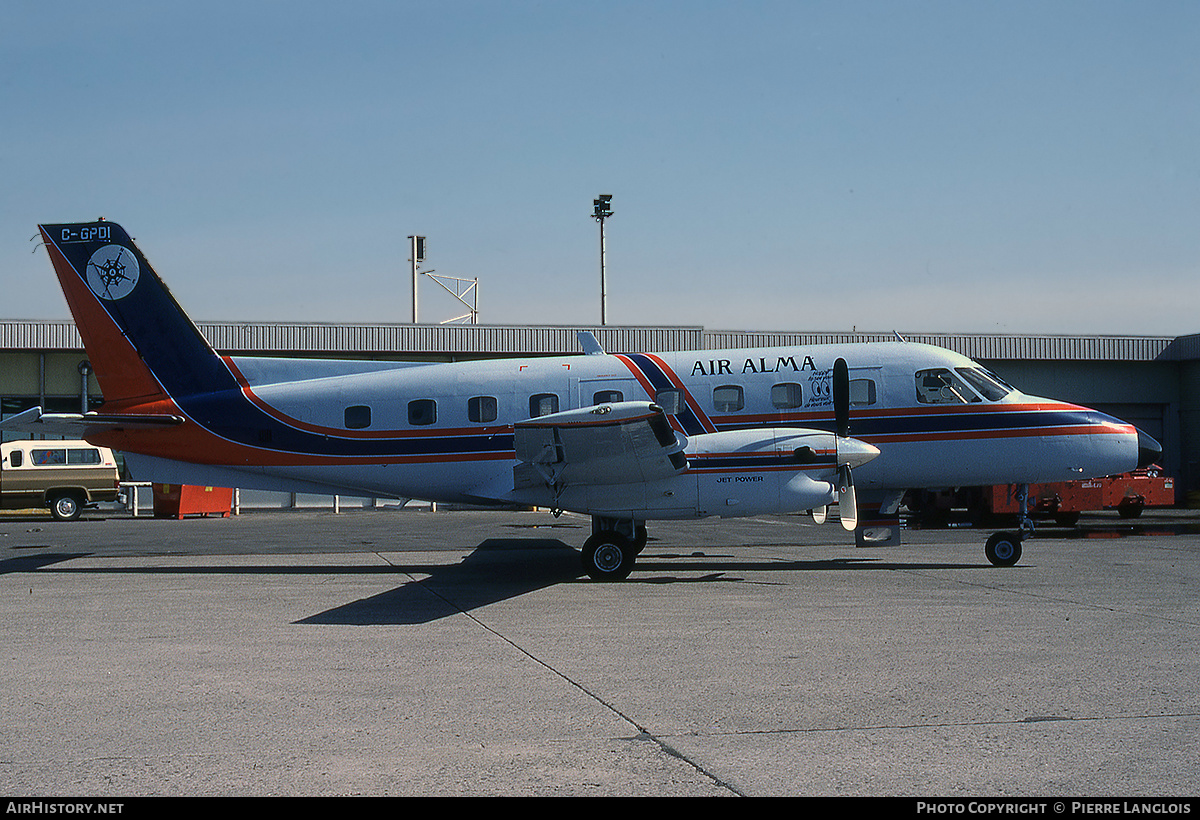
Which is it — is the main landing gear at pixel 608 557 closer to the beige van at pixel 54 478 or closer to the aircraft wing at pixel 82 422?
the aircraft wing at pixel 82 422

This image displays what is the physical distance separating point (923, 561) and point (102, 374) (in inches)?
572

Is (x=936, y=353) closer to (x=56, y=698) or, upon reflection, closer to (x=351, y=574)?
(x=351, y=574)

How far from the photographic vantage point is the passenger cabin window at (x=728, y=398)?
1555cm

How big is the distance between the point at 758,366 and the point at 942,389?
9.64 feet

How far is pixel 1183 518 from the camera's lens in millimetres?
30250

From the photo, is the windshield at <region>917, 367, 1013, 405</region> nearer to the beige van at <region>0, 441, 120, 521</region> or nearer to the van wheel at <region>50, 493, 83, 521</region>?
the beige van at <region>0, 441, 120, 521</region>

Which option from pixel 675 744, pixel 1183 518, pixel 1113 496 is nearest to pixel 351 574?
pixel 675 744

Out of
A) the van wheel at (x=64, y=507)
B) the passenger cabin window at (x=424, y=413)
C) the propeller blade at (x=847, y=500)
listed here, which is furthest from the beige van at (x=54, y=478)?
the propeller blade at (x=847, y=500)

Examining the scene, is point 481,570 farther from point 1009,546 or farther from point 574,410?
point 1009,546

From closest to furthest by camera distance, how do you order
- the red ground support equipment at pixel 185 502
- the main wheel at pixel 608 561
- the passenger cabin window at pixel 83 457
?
the main wheel at pixel 608 561
the red ground support equipment at pixel 185 502
the passenger cabin window at pixel 83 457

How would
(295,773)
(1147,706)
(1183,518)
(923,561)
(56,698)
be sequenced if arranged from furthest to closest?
1. (1183,518)
2. (923,561)
3. (56,698)
4. (1147,706)
5. (295,773)

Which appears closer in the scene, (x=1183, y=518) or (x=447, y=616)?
(x=447, y=616)

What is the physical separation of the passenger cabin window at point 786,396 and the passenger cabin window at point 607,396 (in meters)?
2.40

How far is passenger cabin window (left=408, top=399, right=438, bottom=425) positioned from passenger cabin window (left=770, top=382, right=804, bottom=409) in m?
5.46
